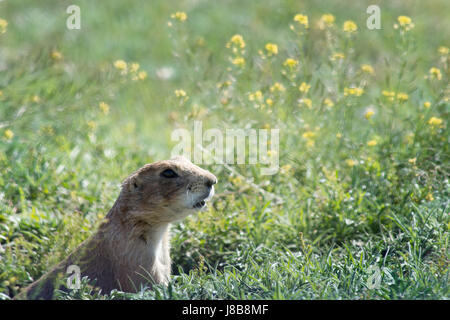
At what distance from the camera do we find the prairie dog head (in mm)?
4098

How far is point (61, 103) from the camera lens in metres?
5.91

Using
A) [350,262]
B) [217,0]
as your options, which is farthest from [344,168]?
[217,0]

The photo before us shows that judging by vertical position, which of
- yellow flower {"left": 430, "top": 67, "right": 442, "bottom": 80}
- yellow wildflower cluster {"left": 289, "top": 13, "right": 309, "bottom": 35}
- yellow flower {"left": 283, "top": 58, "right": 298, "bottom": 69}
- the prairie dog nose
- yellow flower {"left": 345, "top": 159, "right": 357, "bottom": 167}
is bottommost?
yellow flower {"left": 345, "top": 159, "right": 357, "bottom": 167}

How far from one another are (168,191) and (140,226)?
0.32m

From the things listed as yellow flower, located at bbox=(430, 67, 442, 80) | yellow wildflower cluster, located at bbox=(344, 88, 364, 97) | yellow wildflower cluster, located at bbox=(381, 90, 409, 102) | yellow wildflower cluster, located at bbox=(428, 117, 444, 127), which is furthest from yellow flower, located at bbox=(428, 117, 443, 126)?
yellow wildflower cluster, located at bbox=(344, 88, 364, 97)

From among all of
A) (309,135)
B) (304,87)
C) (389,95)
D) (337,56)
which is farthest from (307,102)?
(389,95)

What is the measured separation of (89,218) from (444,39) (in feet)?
18.5

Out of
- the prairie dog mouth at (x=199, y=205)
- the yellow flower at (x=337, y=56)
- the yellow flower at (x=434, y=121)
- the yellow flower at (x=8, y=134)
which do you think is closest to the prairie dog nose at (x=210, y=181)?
the prairie dog mouth at (x=199, y=205)

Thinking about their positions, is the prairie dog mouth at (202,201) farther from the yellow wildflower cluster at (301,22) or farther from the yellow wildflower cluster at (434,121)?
the yellow wildflower cluster at (434,121)

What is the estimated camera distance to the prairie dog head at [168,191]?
4098 mm

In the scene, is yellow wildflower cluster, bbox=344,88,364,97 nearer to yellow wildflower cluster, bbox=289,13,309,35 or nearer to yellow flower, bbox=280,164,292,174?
yellow wildflower cluster, bbox=289,13,309,35

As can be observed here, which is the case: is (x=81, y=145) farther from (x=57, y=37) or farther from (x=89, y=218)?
(x=57, y=37)

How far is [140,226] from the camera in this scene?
14.0ft

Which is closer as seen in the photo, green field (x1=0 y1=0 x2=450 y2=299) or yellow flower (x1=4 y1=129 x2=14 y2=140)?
green field (x1=0 y1=0 x2=450 y2=299)
